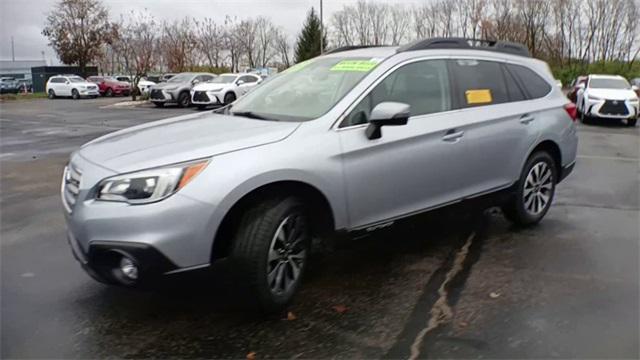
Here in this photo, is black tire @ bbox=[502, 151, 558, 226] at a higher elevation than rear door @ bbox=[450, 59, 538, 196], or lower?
lower

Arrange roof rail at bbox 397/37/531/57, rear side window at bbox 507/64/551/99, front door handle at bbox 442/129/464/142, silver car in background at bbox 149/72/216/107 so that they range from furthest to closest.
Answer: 1. silver car in background at bbox 149/72/216/107
2. rear side window at bbox 507/64/551/99
3. roof rail at bbox 397/37/531/57
4. front door handle at bbox 442/129/464/142

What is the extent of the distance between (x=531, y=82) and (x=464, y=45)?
1.00 metres

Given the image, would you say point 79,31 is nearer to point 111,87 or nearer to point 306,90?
point 111,87

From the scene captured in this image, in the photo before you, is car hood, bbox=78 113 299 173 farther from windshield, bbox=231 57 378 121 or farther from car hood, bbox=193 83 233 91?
car hood, bbox=193 83 233 91

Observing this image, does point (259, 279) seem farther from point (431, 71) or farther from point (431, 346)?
point (431, 71)

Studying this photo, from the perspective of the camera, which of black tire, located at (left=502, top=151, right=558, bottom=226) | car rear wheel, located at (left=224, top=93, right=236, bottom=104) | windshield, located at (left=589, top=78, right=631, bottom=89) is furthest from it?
car rear wheel, located at (left=224, top=93, right=236, bottom=104)

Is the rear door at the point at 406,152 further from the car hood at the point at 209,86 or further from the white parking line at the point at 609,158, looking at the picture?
the car hood at the point at 209,86

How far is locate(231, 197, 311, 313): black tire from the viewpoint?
10.6 feet

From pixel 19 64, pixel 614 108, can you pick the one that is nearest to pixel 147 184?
pixel 614 108

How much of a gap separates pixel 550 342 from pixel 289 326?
5.14 ft

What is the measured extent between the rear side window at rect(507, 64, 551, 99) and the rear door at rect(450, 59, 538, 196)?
0.09 meters

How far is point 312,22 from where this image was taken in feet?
178

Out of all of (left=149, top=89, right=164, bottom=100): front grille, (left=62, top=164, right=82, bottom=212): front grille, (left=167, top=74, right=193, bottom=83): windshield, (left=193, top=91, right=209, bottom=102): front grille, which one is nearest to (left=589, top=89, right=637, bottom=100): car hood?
(left=193, top=91, right=209, bottom=102): front grille

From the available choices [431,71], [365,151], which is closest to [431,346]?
[365,151]
